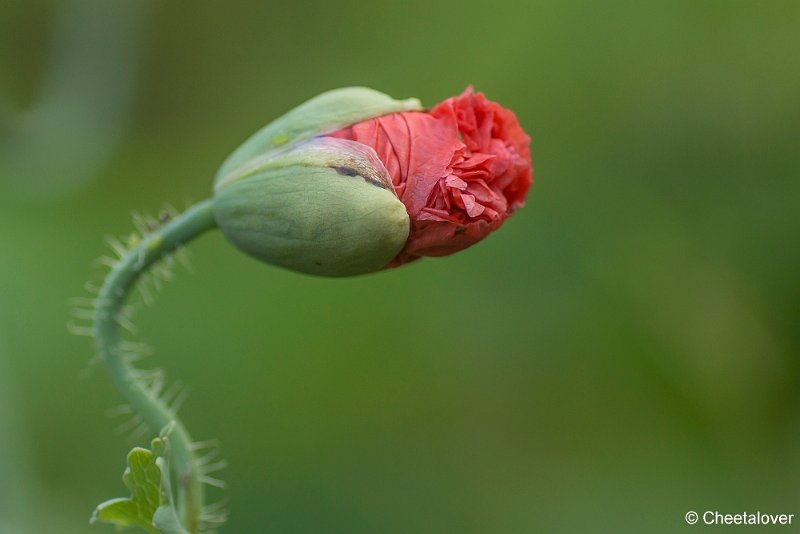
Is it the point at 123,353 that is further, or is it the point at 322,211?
the point at 123,353

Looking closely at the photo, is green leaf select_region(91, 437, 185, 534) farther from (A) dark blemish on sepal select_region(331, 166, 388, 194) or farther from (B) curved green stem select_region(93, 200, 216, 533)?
(A) dark blemish on sepal select_region(331, 166, 388, 194)

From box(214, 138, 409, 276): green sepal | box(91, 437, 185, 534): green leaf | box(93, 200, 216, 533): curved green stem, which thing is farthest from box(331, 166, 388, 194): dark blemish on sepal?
box(91, 437, 185, 534): green leaf

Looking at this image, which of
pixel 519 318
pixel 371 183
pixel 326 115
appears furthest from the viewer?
pixel 519 318

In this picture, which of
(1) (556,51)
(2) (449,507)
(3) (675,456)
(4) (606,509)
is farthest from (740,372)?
(1) (556,51)

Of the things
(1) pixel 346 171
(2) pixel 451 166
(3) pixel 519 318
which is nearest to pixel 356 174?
(1) pixel 346 171

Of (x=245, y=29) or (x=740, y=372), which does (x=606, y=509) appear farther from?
(x=245, y=29)

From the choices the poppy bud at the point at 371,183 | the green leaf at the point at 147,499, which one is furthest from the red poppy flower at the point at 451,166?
the green leaf at the point at 147,499

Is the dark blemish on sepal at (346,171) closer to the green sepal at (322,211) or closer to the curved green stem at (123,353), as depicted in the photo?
the green sepal at (322,211)

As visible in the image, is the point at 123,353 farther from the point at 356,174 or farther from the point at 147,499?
the point at 356,174
